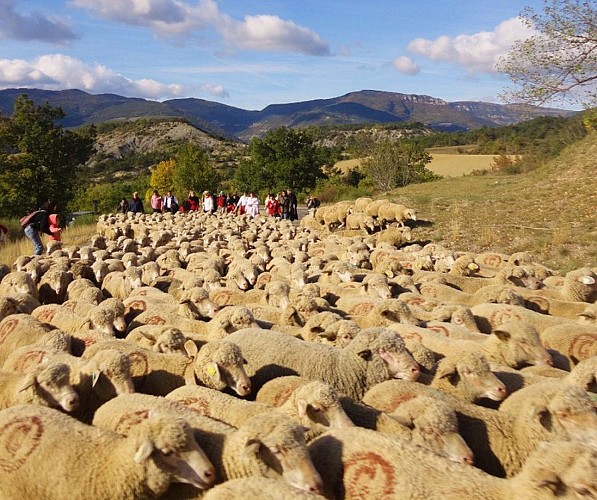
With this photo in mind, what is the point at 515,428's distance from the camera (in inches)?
175

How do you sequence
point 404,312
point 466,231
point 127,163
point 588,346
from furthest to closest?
point 127,163 < point 466,231 < point 404,312 < point 588,346

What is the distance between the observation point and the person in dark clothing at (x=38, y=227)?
50.3 ft

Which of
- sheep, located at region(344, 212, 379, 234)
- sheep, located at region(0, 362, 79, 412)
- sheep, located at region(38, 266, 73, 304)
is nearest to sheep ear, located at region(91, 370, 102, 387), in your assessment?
sheep, located at region(0, 362, 79, 412)

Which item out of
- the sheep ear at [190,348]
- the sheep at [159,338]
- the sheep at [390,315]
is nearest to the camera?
the sheep ear at [190,348]

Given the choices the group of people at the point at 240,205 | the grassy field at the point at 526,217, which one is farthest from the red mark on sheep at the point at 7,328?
the group of people at the point at 240,205

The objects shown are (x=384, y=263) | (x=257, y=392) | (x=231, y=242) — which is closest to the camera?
(x=257, y=392)

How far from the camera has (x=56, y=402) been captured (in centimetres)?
489

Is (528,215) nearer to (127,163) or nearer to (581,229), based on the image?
(581,229)

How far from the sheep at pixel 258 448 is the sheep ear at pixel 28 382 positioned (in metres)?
0.99

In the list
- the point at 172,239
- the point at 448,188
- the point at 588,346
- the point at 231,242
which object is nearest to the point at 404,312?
the point at 588,346

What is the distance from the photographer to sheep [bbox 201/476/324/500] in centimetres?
327

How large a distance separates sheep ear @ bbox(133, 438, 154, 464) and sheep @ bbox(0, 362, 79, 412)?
4.54 ft

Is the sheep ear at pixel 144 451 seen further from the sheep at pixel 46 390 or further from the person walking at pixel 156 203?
the person walking at pixel 156 203

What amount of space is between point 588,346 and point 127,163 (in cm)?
13911
